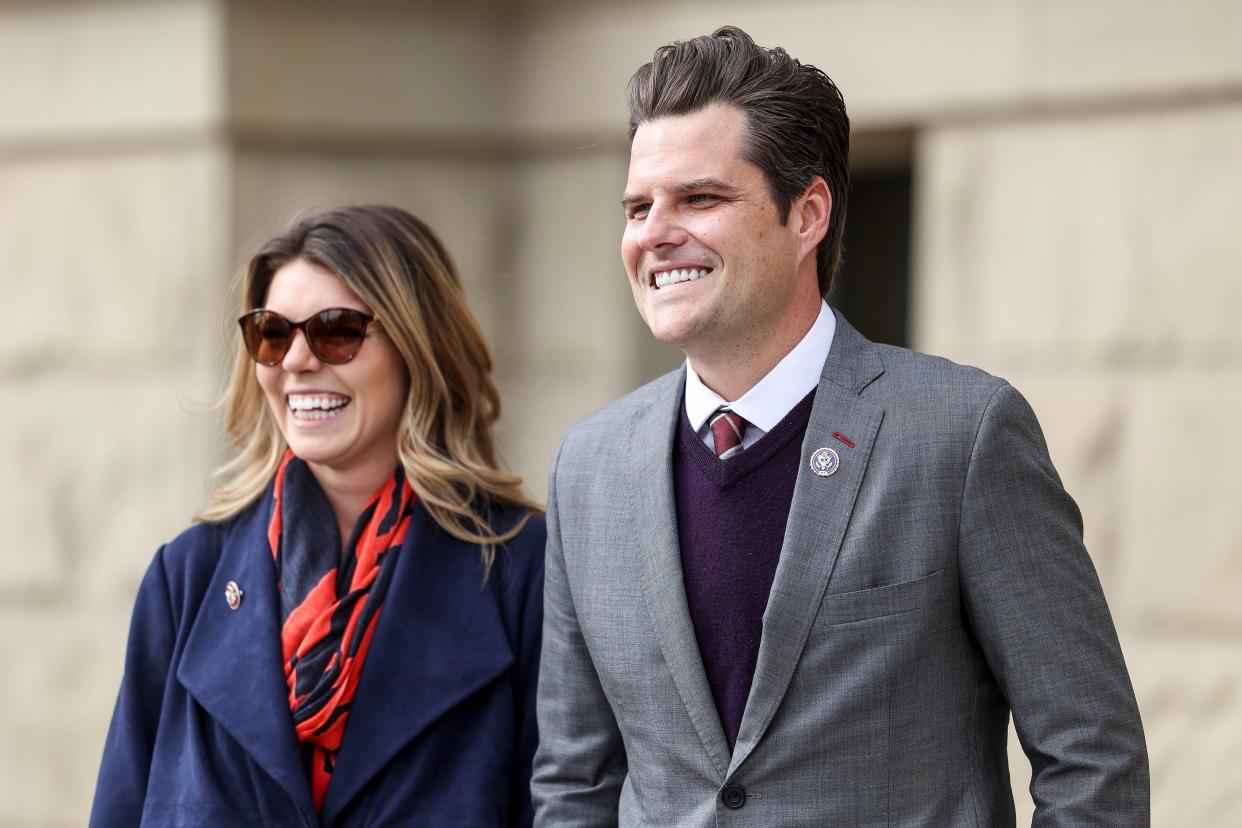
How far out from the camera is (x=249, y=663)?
3.07 metres

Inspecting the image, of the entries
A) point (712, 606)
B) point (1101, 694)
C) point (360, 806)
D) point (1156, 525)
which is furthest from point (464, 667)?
point (1156, 525)

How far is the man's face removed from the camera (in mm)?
2523

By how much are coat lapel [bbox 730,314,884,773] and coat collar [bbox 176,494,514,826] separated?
0.80 meters

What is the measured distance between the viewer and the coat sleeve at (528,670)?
3137 millimetres

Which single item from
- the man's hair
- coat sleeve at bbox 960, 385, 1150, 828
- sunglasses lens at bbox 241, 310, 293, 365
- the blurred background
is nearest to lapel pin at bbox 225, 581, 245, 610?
sunglasses lens at bbox 241, 310, 293, 365

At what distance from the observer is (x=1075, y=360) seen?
4883 millimetres

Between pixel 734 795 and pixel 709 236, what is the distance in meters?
0.88

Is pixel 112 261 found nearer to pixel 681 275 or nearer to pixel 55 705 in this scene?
pixel 55 705

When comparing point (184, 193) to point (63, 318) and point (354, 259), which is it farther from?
point (354, 259)

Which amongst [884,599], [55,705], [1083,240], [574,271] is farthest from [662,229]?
[55,705]

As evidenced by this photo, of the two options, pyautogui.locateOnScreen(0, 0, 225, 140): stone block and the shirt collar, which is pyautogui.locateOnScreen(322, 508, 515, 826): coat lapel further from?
pyautogui.locateOnScreen(0, 0, 225, 140): stone block

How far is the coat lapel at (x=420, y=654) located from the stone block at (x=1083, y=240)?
236 cm

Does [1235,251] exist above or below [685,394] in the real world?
above

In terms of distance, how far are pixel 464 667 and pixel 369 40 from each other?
10.7ft
